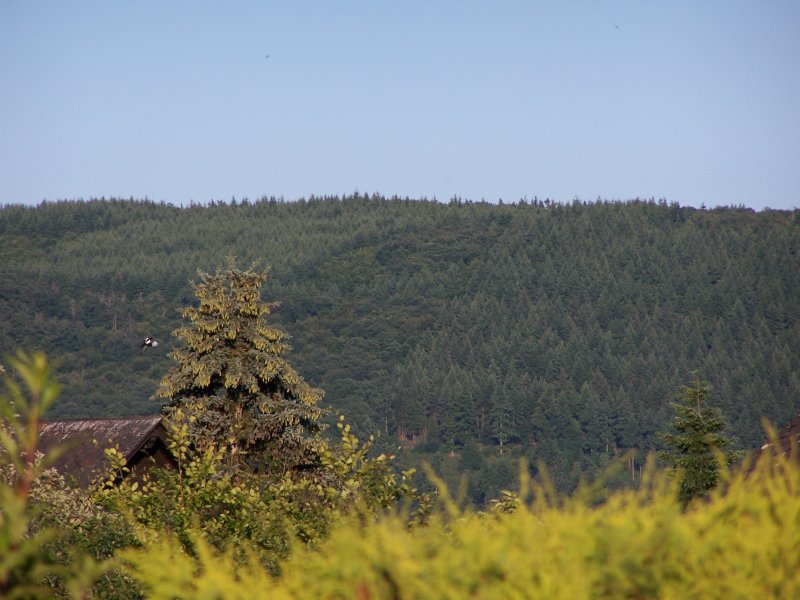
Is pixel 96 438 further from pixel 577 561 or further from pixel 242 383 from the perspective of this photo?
pixel 577 561

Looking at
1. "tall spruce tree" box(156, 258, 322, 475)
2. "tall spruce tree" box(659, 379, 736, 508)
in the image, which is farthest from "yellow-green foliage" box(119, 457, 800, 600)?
"tall spruce tree" box(659, 379, 736, 508)

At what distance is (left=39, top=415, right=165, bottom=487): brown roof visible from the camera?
81.2 feet

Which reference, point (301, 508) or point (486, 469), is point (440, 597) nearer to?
point (301, 508)

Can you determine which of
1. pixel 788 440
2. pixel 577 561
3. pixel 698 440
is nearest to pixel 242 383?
pixel 698 440

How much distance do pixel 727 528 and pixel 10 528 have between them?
3.13 m

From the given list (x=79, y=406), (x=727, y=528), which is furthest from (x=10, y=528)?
(x=79, y=406)

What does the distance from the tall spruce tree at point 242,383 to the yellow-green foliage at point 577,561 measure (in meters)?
24.4

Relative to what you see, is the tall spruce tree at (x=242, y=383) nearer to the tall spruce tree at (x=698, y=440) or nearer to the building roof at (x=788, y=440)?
the tall spruce tree at (x=698, y=440)

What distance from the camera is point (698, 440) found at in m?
36.6

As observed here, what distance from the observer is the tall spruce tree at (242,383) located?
102 feet

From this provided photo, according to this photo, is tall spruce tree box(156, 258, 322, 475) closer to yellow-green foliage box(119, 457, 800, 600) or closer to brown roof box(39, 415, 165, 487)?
brown roof box(39, 415, 165, 487)

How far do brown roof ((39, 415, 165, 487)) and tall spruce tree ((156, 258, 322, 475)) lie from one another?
11.3 ft

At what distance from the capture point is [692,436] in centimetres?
3694

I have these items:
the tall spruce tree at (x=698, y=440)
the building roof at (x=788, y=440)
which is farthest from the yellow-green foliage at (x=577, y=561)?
the tall spruce tree at (x=698, y=440)
